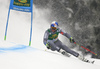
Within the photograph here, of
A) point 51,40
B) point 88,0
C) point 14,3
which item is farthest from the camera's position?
point 88,0

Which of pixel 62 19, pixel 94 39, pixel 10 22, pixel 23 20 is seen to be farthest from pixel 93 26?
pixel 10 22

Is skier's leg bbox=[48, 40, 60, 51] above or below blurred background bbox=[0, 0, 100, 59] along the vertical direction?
below

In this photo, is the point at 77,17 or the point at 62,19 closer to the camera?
the point at 77,17

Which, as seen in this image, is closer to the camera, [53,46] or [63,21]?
[53,46]

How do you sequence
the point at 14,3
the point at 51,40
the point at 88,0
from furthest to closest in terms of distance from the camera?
1. the point at 88,0
2. the point at 14,3
3. the point at 51,40

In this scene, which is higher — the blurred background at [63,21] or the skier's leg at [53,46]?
the blurred background at [63,21]

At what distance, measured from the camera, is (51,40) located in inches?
197

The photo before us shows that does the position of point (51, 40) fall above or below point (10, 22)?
below

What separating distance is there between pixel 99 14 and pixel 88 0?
84.9 inches

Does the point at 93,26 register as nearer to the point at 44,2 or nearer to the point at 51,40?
the point at 44,2

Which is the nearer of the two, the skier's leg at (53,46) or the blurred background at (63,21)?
the skier's leg at (53,46)

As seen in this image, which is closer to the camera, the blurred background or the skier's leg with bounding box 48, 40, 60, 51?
the skier's leg with bounding box 48, 40, 60, 51

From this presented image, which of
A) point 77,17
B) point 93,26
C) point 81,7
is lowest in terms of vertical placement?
point 93,26

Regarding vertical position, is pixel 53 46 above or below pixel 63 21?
below
